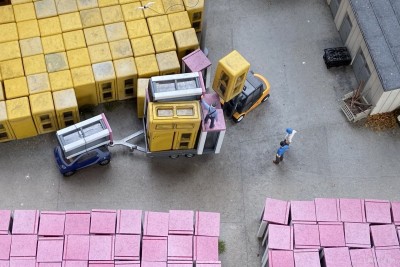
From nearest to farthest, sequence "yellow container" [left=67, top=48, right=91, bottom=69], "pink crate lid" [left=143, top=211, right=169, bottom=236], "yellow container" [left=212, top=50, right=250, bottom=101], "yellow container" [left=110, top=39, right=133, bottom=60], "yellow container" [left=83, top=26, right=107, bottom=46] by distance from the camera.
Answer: "pink crate lid" [left=143, top=211, right=169, bottom=236]
"yellow container" [left=212, top=50, right=250, bottom=101]
"yellow container" [left=67, top=48, right=91, bottom=69]
"yellow container" [left=110, top=39, right=133, bottom=60]
"yellow container" [left=83, top=26, right=107, bottom=46]

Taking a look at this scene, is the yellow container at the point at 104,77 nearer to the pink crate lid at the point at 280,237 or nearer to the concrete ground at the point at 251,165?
the concrete ground at the point at 251,165

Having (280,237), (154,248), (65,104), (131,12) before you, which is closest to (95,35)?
(131,12)

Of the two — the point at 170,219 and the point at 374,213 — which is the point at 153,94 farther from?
the point at 374,213

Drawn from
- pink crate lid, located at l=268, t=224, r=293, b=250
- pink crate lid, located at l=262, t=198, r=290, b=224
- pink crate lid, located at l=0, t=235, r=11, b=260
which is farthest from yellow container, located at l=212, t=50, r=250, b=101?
pink crate lid, located at l=0, t=235, r=11, b=260

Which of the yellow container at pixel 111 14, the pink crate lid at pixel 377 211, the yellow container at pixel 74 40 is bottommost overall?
the pink crate lid at pixel 377 211

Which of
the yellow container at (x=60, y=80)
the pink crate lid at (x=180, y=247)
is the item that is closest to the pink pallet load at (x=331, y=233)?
the pink crate lid at (x=180, y=247)

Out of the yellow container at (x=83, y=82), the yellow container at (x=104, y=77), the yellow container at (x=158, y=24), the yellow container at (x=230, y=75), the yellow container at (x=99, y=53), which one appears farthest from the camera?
the yellow container at (x=158, y=24)

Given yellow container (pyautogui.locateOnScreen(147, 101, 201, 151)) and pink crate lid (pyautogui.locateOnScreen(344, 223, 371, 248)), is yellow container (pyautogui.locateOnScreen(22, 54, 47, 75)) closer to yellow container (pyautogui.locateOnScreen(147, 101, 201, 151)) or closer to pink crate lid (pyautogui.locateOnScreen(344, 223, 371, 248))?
yellow container (pyautogui.locateOnScreen(147, 101, 201, 151))
